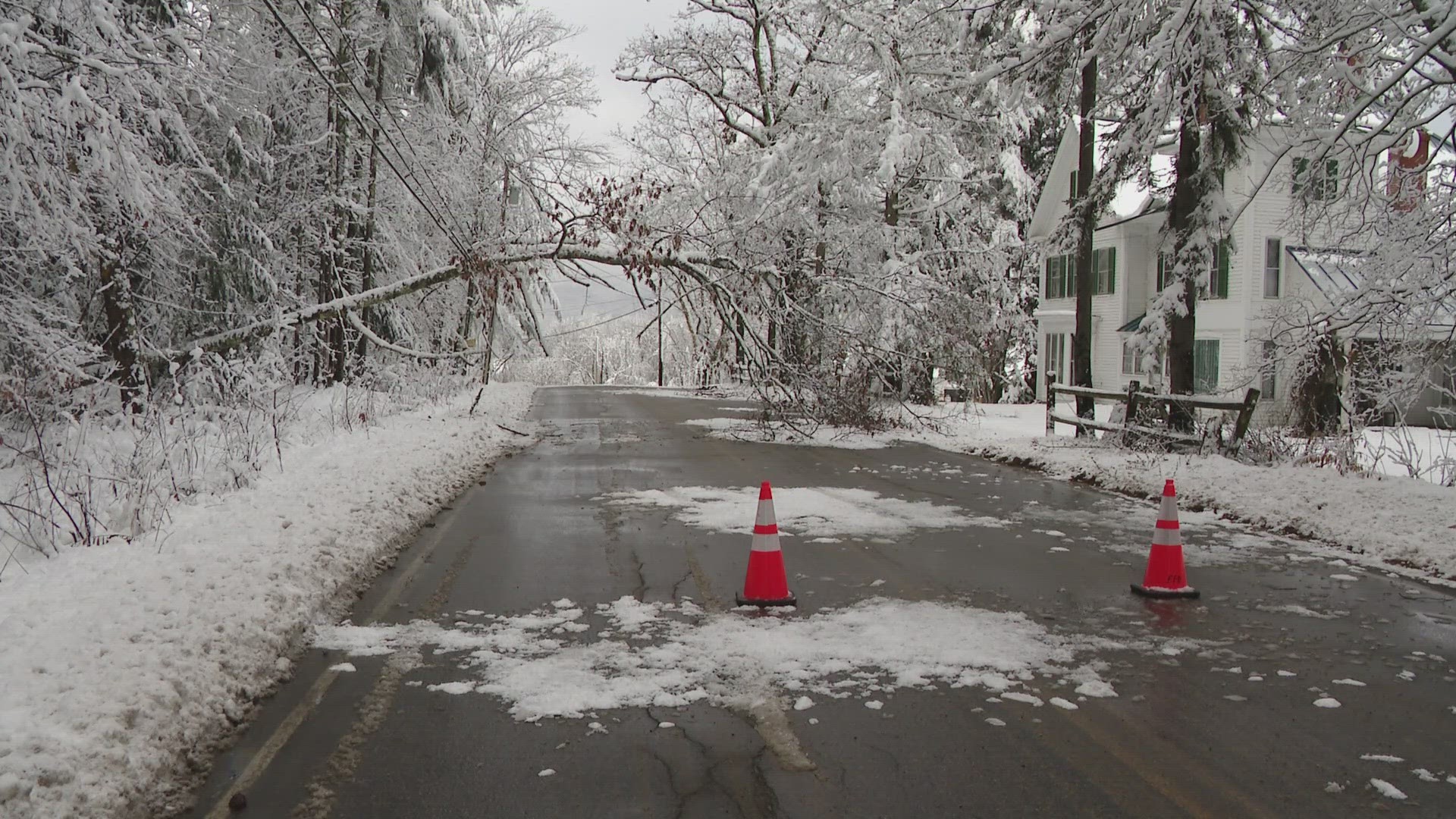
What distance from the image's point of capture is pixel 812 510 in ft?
37.5

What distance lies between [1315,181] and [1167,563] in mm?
6030

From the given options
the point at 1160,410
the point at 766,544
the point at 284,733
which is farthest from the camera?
the point at 1160,410

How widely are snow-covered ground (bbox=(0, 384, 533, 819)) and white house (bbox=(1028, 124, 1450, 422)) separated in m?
14.6

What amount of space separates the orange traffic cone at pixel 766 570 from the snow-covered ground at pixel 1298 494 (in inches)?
213

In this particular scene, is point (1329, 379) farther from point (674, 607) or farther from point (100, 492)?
point (100, 492)

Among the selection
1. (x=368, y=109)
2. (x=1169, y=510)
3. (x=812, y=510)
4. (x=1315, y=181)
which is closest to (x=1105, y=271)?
(x=1315, y=181)

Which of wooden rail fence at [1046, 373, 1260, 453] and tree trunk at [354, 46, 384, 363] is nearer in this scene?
wooden rail fence at [1046, 373, 1260, 453]

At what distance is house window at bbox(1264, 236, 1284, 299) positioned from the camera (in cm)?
2805

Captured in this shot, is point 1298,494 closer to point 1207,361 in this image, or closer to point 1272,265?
point 1272,265

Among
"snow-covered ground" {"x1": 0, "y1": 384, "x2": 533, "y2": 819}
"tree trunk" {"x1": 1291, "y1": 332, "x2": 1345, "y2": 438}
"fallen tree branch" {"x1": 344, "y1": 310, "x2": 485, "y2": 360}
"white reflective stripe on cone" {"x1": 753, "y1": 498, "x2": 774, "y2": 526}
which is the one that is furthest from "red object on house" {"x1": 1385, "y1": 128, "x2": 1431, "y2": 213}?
"fallen tree branch" {"x1": 344, "y1": 310, "x2": 485, "y2": 360}

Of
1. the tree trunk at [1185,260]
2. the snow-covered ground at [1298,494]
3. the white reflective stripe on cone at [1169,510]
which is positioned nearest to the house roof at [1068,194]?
the tree trunk at [1185,260]

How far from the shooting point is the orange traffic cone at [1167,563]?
24.9 ft

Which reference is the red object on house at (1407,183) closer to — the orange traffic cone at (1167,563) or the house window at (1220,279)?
the orange traffic cone at (1167,563)

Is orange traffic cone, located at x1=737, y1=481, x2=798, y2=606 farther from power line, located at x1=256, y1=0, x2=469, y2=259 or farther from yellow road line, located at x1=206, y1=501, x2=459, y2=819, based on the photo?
power line, located at x1=256, y1=0, x2=469, y2=259
